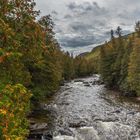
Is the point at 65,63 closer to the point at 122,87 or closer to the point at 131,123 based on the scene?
the point at 122,87

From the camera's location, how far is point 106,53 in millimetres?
99188

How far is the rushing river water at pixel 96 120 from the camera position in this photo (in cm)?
3678

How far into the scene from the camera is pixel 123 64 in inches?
3356

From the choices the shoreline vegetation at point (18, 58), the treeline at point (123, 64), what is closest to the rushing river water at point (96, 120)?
the shoreline vegetation at point (18, 58)

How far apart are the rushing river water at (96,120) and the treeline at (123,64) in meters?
9.39

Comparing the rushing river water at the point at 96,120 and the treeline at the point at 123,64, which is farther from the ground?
the treeline at the point at 123,64

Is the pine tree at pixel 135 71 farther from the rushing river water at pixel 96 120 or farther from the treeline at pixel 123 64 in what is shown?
the rushing river water at pixel 96 120

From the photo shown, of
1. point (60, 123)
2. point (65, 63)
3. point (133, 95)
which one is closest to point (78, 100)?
point (133, 95)

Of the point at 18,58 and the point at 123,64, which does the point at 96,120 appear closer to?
the point at 18,58

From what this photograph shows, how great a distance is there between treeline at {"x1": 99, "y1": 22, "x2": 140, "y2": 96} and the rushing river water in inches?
370

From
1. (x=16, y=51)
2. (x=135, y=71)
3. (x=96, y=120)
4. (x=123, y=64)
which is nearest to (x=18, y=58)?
(x=16, y=51)

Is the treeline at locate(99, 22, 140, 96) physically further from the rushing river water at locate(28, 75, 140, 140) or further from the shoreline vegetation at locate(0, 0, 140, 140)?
the shoreline vegetation at locate(0, 0, 140, 140)

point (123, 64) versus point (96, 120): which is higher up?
point (123, 64)

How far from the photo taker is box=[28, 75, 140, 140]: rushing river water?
121 feet
